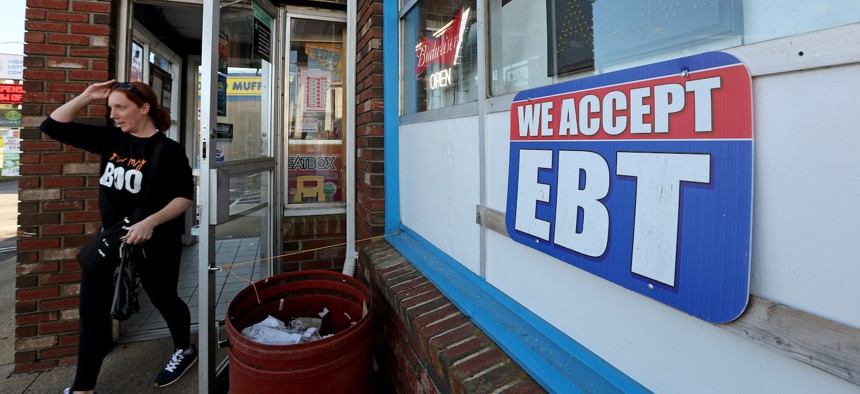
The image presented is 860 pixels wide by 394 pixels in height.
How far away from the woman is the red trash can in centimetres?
78

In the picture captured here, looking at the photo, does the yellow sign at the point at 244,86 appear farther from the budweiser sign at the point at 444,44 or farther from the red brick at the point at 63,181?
the budweiser sign at the point at 444,44

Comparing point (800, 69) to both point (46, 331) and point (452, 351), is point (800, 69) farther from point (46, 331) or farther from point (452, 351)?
point (46, 331)

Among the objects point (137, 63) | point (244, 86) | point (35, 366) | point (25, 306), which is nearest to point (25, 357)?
point (35, 366)

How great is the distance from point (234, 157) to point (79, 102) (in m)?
0.87

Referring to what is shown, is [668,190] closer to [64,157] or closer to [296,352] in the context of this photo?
[296,352]

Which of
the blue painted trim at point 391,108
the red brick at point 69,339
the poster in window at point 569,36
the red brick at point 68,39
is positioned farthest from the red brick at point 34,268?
the poster in window at point 569,36

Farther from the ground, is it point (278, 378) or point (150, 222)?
point (150, 222)

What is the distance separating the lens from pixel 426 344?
1662mm

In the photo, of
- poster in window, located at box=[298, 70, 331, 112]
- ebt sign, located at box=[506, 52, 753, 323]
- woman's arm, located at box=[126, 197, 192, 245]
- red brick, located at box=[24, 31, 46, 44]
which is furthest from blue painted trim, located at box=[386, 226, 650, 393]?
red brick, located at box=[24, 31, 46, 44]

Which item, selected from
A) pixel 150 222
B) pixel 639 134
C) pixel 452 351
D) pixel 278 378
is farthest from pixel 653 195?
pixel 150 222

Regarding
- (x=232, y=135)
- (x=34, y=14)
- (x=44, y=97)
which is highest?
(x=34, y=14)

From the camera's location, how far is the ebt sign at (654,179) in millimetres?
811

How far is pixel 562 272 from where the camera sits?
4.32 feet

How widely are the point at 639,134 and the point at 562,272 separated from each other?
0.51 meters
